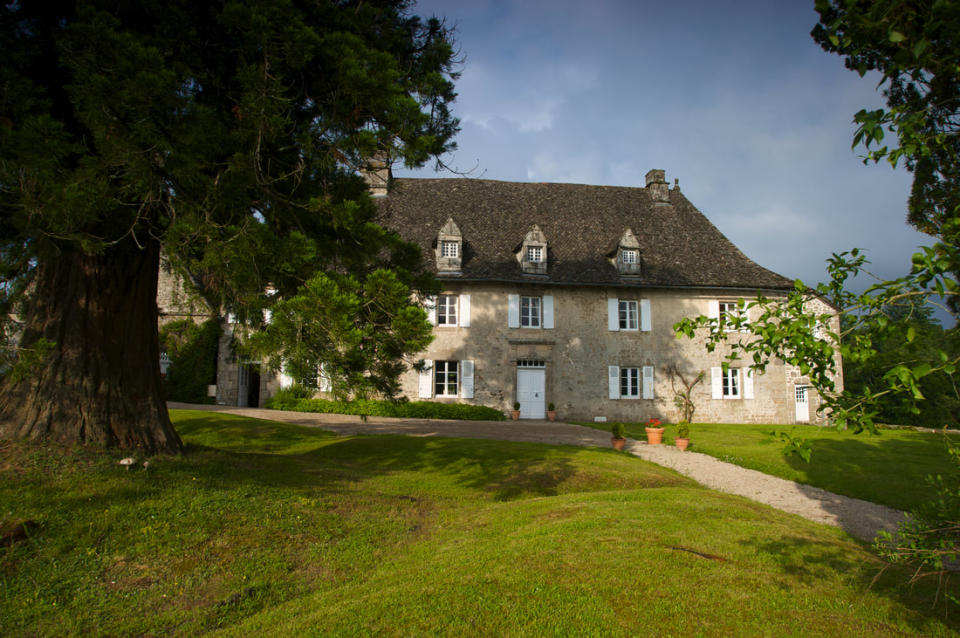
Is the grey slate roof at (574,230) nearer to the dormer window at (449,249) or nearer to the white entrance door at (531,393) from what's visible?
the dormer window at (449,249)

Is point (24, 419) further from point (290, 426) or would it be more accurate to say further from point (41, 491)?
point (290, 426)

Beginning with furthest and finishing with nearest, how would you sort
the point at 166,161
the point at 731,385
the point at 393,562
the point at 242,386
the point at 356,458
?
1. the point at 242,386
2. the point at 731,385
3. the point at 356,458
4. the point at 393,562
5. the point at 166,161

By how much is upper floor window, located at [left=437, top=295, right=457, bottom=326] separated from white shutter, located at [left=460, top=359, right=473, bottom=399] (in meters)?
1.62

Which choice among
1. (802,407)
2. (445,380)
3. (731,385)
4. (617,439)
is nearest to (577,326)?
(445,380)

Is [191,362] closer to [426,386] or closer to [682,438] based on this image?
[426,386]

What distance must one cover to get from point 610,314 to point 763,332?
19.7m

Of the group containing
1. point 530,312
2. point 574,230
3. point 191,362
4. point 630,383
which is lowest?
point 630,383

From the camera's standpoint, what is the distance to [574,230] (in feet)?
78.1

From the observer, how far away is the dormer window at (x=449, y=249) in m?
21.4

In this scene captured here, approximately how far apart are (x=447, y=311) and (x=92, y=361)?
14.7 meters

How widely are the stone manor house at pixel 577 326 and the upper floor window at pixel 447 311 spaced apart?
47mm

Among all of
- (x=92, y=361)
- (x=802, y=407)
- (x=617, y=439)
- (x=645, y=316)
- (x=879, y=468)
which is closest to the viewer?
(x=92, y=361)

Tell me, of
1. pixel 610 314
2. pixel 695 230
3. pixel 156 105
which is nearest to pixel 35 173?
pixel 156 105

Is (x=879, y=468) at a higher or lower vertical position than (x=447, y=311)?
lower
